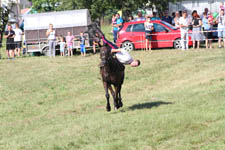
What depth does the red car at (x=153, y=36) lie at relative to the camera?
2706 centimetres

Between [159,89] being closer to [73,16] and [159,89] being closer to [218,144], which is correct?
[218,144]

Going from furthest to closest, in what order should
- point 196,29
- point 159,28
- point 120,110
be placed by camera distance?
point 159,28 < point 196,29 < point 120,110

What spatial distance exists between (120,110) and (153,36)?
46.6ft

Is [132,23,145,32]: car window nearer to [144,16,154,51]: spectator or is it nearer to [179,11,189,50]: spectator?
[144,16,154,51]: spectator

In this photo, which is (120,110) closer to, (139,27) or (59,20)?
(139,27)

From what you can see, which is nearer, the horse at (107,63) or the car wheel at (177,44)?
the horse at (107,63)

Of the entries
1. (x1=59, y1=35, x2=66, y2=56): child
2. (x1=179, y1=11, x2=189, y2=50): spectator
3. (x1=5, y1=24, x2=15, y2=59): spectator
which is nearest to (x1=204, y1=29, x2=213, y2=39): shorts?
(x1=179, y1=11, x2=189, y2=50): spectator

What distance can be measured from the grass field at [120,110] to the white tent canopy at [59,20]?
292 cm

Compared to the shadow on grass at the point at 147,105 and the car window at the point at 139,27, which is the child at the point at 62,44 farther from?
Result: the shadow on grass at the point at 147,105

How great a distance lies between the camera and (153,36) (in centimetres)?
2728

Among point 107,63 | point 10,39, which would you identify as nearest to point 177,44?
point 10,39

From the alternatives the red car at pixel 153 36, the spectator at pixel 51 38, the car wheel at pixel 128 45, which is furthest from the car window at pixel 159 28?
the spectator at pixel 51 38

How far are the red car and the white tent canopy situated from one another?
358cm

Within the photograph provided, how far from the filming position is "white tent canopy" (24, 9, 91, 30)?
30.2 m
